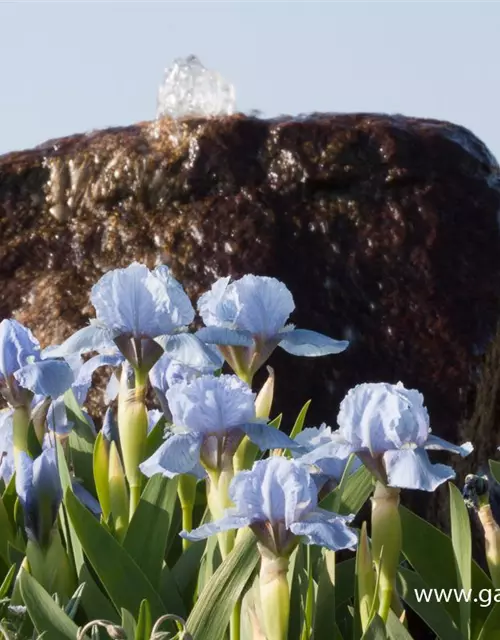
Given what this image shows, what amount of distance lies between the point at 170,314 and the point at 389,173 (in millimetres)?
2148

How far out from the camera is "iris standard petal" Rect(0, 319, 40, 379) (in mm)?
2109

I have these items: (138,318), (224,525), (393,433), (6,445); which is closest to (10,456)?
(6,445)

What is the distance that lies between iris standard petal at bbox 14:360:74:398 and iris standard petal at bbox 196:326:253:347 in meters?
0.28

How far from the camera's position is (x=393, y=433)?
176 centimetres

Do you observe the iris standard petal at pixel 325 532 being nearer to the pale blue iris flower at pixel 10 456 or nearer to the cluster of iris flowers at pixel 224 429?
the cluster of iris flowers at pixel 224 429

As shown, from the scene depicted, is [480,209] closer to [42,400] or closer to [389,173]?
[389,173]

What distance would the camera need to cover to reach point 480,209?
399cm

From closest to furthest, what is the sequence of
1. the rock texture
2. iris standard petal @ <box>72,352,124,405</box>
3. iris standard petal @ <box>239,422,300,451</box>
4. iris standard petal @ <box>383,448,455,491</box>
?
iris standard petal @ <box>383,448,455,491</box> → iris standard petal @ <box>239,422,300,451</box> → iris standard petal @ <box>72,352,124,405</box> → the rock texture

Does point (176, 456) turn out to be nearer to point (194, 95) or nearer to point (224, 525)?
point (224, 525)

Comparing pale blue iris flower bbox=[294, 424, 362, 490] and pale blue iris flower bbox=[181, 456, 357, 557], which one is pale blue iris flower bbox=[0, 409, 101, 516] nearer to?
pale blue iris flower bbox=[294, 424, 362, 490]

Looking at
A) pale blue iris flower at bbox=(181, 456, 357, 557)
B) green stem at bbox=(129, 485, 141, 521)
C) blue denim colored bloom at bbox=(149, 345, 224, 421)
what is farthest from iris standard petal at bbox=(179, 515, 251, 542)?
green stem at bbox=(129, 485, 141, 521)

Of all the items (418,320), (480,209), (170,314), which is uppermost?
(170,314)

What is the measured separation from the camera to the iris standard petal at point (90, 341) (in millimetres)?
1965

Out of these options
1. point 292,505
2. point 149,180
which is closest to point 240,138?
point 149,180
